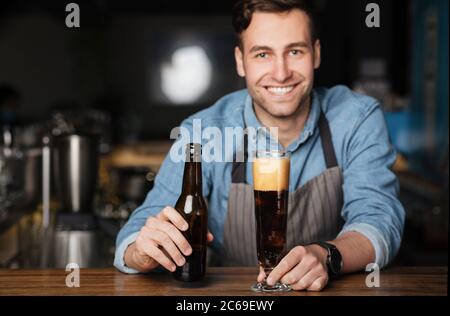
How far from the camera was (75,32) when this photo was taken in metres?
8.05

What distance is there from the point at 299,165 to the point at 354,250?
1.46 feet

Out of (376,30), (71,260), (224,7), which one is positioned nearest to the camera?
(71,260)

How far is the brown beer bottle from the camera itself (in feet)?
4.76

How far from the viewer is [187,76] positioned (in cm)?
798

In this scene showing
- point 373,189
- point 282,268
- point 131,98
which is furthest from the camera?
point 131,98

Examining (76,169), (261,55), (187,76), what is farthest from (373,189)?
(187,76)

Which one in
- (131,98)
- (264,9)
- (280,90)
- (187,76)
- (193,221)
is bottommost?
(193,221)

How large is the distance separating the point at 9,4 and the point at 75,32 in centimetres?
79

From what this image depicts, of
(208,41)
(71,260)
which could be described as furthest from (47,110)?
(71,260)

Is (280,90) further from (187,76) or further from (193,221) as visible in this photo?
(187,76)

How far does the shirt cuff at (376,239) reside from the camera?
1.61 metres

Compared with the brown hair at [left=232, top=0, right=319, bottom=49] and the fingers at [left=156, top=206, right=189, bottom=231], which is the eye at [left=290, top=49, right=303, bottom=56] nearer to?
the brown hair at [left=232, top=0, right=319, bottom=49]
